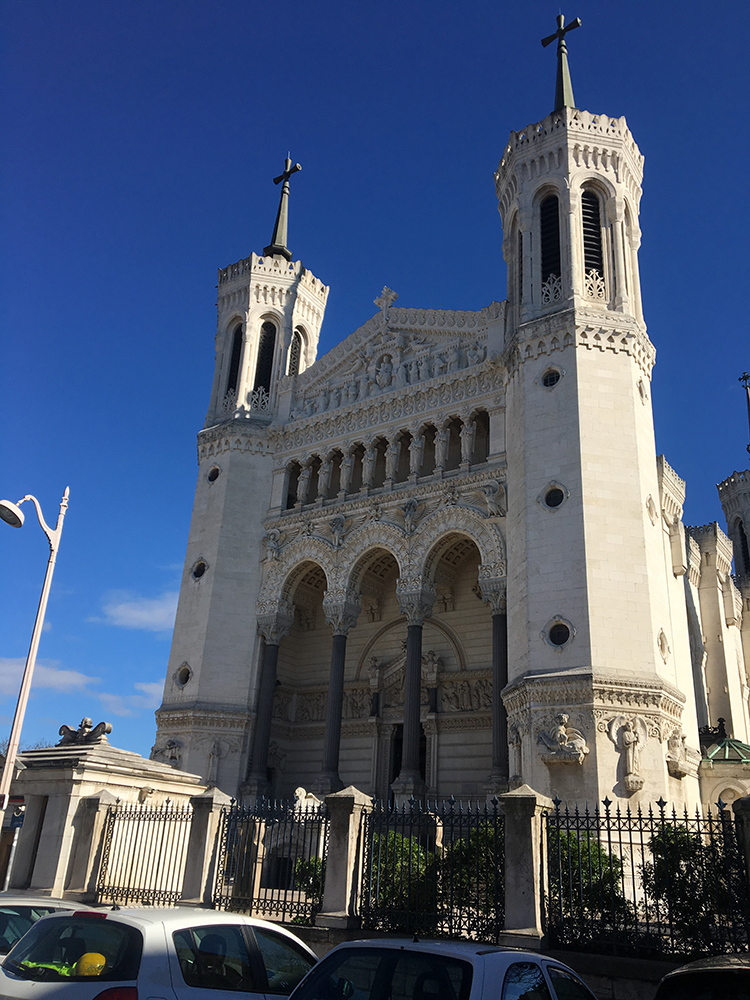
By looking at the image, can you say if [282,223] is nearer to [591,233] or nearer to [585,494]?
[591,233]

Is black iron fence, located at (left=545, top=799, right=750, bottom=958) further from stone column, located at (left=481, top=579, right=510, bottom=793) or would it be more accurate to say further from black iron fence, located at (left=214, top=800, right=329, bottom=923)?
stone column, located at (left=481, top=579, right=510, bottom=793)

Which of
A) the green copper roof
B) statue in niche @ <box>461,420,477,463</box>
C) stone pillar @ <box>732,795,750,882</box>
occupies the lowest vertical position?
stone pillar @ <box>732,795,750,882</box>

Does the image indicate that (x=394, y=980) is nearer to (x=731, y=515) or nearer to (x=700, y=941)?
(x=700, y=941)

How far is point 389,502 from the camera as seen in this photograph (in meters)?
28.4

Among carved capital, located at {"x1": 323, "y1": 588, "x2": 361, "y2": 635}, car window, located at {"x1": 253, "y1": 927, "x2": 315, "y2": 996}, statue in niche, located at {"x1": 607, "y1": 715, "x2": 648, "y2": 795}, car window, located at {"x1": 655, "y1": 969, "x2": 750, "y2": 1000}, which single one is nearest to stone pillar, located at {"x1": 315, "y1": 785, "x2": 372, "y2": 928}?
car window, located at {"x1": 253, "y1": 927, "x2": 315, "y2": 996}

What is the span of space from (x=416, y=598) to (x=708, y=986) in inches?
793

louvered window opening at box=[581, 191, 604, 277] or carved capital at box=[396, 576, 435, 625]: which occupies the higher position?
louvered window opening at box=[581, 191, 604, 277]

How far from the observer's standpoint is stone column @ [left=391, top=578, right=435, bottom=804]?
24125mm

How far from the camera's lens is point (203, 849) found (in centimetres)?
1430

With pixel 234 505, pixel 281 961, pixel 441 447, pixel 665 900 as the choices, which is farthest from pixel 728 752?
pixel 281 961

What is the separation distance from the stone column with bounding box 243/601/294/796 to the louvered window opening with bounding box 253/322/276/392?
31.6ft

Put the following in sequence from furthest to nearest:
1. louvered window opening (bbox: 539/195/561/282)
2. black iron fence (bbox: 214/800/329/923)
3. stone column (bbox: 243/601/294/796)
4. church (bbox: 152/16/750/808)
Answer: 1. stone column (bbox: 243/601/294/796)
2. louvered window opening (bbox: 539/195/561/282)
3. church (bbox: 152/16/750/808)
4. black iron fence (bbox: 214/800/329/923)

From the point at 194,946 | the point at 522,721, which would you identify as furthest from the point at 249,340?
the point at 194,946

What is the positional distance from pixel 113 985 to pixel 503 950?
115 inches
